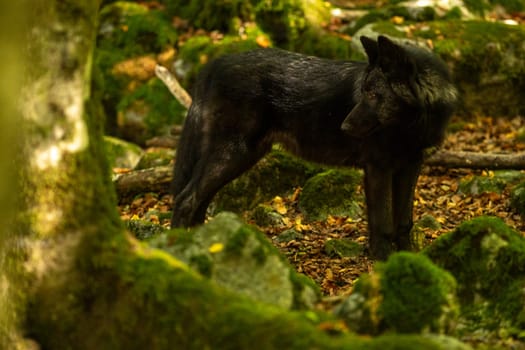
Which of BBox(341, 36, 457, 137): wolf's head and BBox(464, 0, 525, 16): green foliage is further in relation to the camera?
BBox(464, 0, 525, 16): green foliage

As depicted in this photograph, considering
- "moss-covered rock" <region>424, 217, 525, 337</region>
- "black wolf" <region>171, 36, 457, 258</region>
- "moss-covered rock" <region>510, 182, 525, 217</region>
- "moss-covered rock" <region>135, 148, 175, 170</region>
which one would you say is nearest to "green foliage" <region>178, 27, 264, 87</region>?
"moss-covered rock" <region>135, 148, 175, 170</region>

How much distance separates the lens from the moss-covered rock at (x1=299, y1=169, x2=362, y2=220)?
27.0 ft

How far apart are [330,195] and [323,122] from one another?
1555 mm

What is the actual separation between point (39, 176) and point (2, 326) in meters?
0.83

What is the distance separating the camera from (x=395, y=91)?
20.5ft

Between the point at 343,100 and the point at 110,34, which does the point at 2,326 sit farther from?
the point at 110,34

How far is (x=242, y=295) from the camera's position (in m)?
3.45

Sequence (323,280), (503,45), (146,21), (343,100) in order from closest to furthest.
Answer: (323,280), (343,100), (503,45), (146,21)

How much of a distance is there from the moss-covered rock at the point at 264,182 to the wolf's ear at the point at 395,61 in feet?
8.52

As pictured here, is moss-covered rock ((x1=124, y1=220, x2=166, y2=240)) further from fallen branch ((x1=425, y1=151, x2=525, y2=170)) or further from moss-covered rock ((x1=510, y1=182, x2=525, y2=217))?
moss-covered rock ((x1=510, y1=182, x2=525, y2=217))

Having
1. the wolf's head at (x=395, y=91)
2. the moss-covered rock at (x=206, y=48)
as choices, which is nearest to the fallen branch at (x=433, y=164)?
the wolf's head at (x=395, y=91)

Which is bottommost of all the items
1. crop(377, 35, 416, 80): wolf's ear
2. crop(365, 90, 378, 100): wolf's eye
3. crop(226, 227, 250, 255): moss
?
crop(226, 227, 250, 255): moss

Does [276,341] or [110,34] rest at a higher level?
[276,341]

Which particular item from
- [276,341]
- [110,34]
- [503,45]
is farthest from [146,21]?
[276,341]
